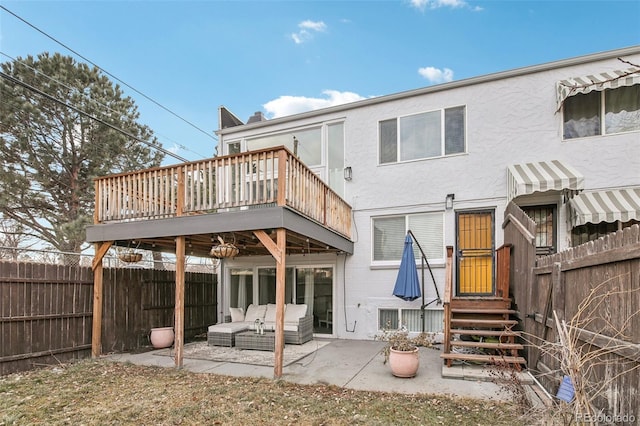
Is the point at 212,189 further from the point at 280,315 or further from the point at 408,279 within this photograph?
the point at 408,279

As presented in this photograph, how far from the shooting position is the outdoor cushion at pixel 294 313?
9320 millimetres

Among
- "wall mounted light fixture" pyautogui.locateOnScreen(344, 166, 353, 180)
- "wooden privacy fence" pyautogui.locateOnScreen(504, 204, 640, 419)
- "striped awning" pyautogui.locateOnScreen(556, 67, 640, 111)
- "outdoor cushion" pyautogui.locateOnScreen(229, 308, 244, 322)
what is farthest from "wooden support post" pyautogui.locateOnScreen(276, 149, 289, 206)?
"striped awning" pyautogui.locateOnScreen(556, 67, 640, 111)

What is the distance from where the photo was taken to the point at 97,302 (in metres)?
7.52

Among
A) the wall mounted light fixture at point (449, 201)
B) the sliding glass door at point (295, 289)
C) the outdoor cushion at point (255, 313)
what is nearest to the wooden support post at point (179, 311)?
the outdoor cushion at point (255, 313)

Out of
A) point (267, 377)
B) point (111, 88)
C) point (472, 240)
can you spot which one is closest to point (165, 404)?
point (267, 377)

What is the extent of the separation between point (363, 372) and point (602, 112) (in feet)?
24.4

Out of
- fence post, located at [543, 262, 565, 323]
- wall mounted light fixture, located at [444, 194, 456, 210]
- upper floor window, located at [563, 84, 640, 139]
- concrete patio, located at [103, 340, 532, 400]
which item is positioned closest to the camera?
fence post, located at [543, 262, 565, 323]

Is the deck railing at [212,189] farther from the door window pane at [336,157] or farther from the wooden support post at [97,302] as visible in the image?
the door window pane at [336,157]

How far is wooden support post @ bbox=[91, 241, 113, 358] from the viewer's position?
7.45 m

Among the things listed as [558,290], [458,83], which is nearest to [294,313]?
[558,290]

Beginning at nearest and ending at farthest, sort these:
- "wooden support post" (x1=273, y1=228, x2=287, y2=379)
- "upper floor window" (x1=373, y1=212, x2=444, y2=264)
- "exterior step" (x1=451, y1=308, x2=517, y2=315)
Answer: "wooden support post" (x1=273, y1=228, x2=287, y2=379) → "exterior step" (x1=451, y1=308, x2=517, y2=315) → "upper floor window" (x1=373, y1=212, x2=444, y2=264)

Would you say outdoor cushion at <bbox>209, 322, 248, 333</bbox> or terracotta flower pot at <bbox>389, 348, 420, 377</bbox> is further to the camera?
outdoor cushion at <bbox>209, 322, 248, 333</bbox>

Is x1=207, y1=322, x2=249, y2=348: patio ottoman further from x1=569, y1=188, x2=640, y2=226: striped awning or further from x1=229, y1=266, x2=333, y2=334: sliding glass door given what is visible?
x1=569, y1=188, x2=640, y2=226: striped awning

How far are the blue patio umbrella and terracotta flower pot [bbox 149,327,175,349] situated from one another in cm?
545
